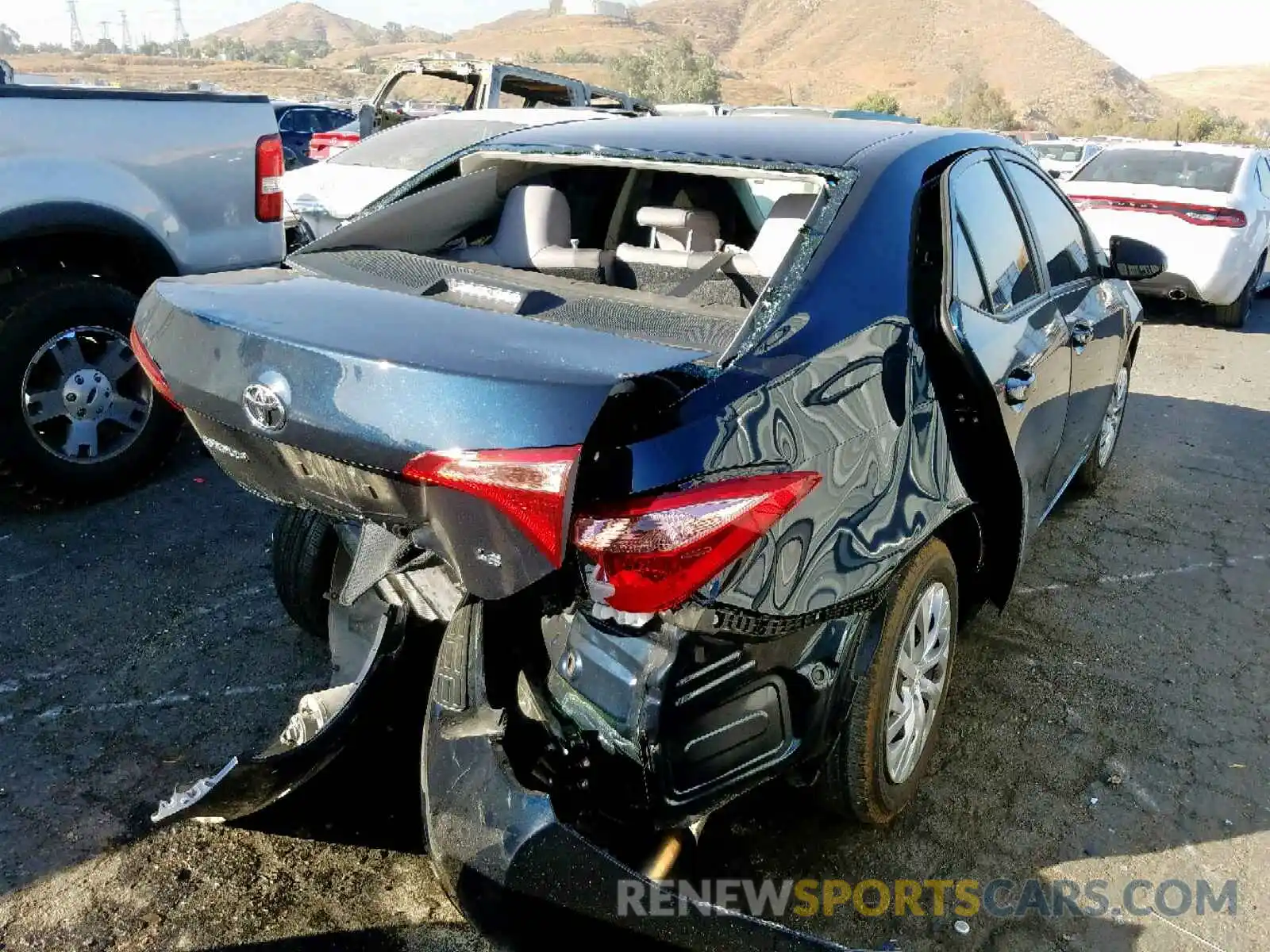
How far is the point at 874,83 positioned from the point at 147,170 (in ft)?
290

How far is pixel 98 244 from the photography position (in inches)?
180

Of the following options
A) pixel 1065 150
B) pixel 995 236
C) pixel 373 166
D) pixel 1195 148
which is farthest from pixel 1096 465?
pixel 1065 150

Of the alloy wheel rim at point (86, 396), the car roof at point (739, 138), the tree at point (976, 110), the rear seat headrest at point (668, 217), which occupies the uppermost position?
the car roof at point (739, 138)

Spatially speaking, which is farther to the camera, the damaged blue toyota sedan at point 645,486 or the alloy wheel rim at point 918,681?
the alloy wheel rim at point 918,681

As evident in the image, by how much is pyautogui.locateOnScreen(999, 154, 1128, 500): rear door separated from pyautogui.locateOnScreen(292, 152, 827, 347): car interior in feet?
2.93

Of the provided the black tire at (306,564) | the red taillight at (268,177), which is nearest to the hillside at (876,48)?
the red taillight at (268,177)

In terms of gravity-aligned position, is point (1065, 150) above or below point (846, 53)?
below

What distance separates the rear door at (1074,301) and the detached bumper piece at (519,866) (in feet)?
7.66

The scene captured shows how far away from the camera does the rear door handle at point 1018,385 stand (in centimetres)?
285

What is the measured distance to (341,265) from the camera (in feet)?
9.21

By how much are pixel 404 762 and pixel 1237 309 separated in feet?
32.7

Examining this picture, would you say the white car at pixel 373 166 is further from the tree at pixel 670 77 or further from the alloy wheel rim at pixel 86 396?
the tree at pixel 670 77

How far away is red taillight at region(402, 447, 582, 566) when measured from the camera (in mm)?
1742

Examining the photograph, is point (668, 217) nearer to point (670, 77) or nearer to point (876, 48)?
point (670, 77)
